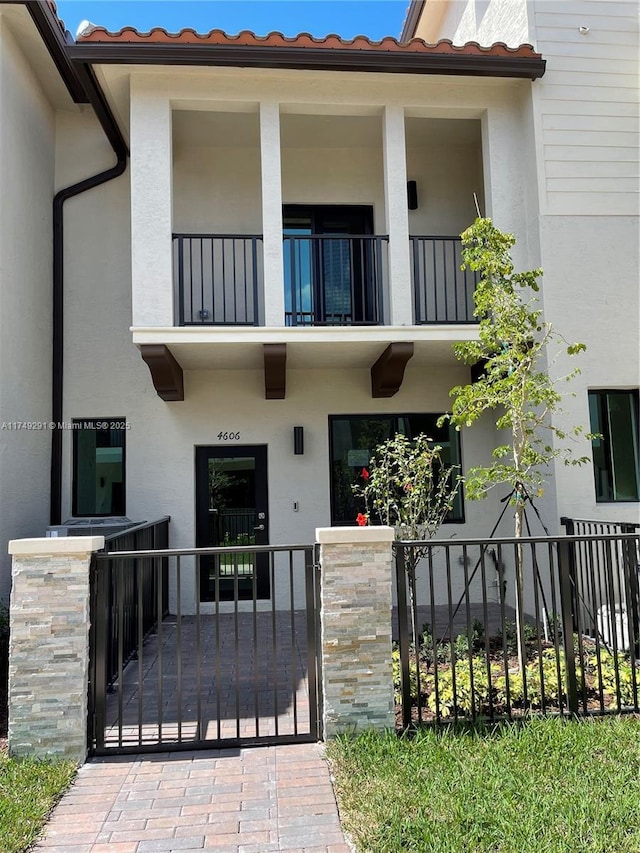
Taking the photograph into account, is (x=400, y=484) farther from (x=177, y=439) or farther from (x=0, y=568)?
(x=0, y=568)

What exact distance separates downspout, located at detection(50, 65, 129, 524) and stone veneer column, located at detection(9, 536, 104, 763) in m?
4.13

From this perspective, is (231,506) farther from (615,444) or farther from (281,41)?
(281,41)

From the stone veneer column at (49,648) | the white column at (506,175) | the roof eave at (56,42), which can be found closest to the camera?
the stone veneer column at (49,648)

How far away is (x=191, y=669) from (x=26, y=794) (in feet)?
7.44

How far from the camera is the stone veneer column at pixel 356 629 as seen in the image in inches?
159

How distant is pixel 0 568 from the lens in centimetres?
647

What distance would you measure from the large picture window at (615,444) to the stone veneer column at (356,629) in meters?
4.19

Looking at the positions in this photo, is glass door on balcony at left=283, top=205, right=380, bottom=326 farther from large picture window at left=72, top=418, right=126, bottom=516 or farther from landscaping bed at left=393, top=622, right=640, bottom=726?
landscaping bed at left=393, top=622, right=640, bottom=726

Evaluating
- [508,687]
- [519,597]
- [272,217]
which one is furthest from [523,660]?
[272,217]

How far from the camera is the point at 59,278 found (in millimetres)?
8125

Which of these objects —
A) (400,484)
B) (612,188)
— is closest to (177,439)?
(400,484)

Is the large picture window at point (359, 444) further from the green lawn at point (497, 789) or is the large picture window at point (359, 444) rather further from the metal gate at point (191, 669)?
the green lawn at point (497, 789)

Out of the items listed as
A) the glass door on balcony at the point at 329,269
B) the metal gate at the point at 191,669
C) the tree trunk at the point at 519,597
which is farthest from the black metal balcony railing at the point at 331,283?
the metal gate at the point at 191,669

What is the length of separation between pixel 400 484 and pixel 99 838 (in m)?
3.82
